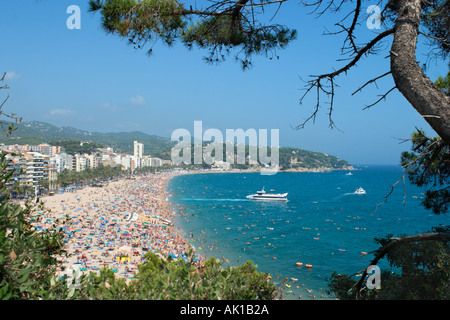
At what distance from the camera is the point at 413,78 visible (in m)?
1.37

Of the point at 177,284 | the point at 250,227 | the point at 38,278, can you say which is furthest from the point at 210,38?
the point at 250,227

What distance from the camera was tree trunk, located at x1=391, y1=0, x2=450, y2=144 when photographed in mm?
1286

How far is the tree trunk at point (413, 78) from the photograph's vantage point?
4.22 feet

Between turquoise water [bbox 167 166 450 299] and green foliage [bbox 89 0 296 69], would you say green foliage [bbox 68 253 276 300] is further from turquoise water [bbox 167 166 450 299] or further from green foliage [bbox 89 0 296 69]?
turquoise water [bbox 167 166 450 299]

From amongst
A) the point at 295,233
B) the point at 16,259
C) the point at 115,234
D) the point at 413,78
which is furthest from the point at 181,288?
the point at 295,233

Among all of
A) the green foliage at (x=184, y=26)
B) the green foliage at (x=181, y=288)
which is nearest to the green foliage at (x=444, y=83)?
the green foliage at (x=184, y=26)

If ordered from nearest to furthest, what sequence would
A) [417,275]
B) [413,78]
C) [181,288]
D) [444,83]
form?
[413,78], [181,288], [444,83], [417,275]

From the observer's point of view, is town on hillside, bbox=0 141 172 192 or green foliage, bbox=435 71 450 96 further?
town on hillside, bbox=0 141 172 192

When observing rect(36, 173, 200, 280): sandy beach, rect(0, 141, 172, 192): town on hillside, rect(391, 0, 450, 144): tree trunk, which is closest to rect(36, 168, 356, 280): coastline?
rect(36, 173, 200, 280): sandy beach

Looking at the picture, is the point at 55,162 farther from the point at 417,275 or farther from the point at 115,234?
the point at 417,275

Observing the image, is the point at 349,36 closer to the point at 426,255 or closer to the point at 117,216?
the point at 426,255

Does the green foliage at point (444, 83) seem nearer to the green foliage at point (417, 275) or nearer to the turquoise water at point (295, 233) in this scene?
the green foliage at point (417, 275)

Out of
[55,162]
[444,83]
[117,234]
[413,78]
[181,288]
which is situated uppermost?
[444,83]

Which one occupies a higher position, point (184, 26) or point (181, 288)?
point (184, 26)
